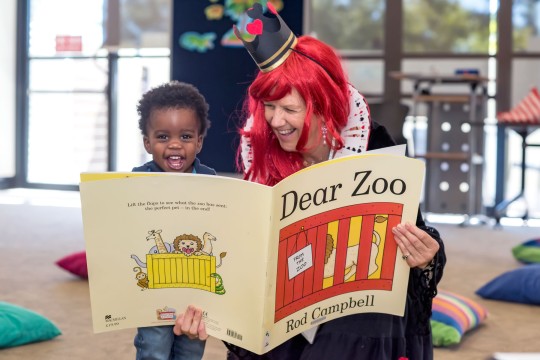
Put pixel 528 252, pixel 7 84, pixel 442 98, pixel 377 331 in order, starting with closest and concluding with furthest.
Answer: pixel 377 331 → pixel 528 252 → pixel 442 98 → pixel 7 84

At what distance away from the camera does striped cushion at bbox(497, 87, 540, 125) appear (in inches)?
217

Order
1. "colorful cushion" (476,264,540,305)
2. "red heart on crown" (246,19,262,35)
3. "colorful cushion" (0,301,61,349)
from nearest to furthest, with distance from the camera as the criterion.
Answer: "red heart on crown" (246,19,262,35)
"colorful cushion" (0,301,61,349)
"colorful cushion" (476,264,540,305)

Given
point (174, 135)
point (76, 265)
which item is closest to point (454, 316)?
point (174, 135)

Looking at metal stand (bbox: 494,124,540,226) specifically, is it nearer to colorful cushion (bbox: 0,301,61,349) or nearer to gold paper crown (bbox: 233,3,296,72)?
colorful cushion (bbox: 0,301,61,349)

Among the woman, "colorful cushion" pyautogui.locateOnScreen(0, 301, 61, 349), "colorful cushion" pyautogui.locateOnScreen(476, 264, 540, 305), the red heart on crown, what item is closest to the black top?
the woman

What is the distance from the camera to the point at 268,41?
1482 mm

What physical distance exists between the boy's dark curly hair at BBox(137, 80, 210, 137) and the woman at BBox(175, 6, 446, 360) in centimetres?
25

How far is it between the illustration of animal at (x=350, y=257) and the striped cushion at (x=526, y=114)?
14.3 ft

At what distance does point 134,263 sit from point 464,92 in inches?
214

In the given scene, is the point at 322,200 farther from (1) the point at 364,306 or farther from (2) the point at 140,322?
(2) the point at 140,322

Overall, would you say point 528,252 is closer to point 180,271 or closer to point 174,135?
point 174,135

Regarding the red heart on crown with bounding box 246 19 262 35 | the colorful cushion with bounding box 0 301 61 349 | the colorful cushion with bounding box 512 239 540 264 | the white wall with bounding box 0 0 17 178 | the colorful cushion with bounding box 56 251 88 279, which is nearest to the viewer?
the red heart on crown with bounding box 246 19 262 35

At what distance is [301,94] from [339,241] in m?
0.29

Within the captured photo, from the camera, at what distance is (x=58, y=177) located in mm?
7891
